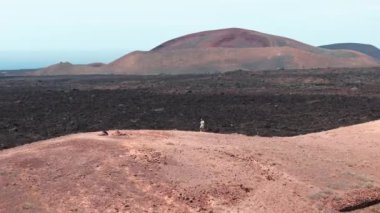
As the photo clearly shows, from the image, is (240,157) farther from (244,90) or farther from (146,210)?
(244,90)

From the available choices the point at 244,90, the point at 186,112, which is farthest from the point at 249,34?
the point at 186,112

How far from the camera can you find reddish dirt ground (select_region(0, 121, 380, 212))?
1095 cm

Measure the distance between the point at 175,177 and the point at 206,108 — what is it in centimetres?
2129

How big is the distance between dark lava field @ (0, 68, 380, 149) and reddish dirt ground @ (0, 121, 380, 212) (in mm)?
9378

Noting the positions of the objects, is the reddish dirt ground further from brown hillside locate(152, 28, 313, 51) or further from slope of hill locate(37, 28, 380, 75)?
brown hillside locate(152, 28, 313, 51)

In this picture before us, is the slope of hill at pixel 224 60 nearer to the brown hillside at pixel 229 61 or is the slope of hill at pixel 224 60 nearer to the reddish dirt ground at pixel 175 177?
the brown hillside at pixel 229 61

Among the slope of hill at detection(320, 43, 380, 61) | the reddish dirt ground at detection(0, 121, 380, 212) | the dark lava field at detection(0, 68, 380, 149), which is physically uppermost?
the reddish dirt ground at detection(0, 121, 380, 212)

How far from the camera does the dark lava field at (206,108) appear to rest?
26672 mm

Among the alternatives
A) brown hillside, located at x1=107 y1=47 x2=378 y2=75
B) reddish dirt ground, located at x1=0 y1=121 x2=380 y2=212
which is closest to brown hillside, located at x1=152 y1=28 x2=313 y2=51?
brown hillside, located at x1=107 y1=47 x2=378 y2=75

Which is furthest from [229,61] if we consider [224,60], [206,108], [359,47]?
[359,47]

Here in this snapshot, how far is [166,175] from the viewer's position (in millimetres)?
11992

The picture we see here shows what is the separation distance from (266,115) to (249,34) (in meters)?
66.9

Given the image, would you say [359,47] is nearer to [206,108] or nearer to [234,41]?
[234,41]

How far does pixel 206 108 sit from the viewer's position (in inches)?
1307
